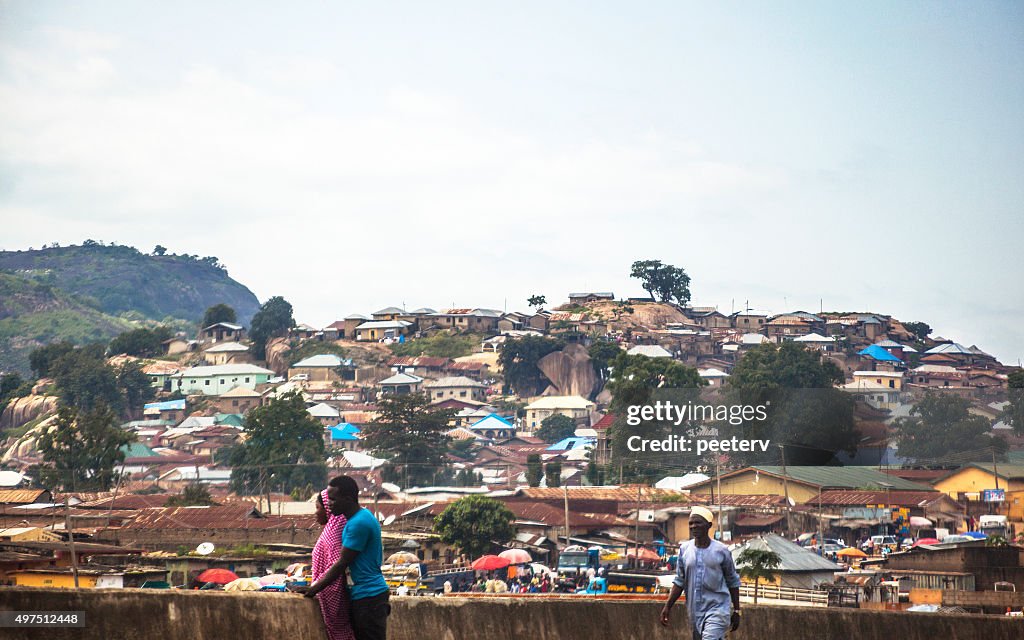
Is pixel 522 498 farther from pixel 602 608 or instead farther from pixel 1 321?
pixel 1 321

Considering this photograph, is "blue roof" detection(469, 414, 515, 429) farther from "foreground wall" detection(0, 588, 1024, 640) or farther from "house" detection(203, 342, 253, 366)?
"foreground wall" detection(0, 588, 1024, 640)

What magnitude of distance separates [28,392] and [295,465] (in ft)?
138

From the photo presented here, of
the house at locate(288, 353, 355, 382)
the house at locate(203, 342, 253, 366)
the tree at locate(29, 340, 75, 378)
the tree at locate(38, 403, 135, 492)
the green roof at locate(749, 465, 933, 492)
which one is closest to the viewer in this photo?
the green roof at locate(749, 465, 933, 492)

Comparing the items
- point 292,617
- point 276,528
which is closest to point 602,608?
point 292,617

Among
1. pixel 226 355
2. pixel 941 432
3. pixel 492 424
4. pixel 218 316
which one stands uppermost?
pixel 218 316

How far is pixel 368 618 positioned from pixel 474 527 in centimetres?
2686

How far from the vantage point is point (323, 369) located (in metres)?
87.0

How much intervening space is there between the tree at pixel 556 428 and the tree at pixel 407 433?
9.84m

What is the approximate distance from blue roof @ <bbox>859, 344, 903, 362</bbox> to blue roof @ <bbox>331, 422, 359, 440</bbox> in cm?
3825

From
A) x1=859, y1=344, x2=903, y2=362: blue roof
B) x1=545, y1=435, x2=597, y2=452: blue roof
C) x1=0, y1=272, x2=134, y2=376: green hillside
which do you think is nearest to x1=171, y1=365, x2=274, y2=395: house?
x1=545, y1=435, x2=597, y2=452: blue roof

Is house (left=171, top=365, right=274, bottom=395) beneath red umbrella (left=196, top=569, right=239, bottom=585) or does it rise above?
above

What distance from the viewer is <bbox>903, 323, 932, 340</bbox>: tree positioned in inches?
4222

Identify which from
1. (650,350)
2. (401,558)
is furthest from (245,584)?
(650,350)

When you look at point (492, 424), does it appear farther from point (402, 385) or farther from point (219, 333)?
point (219, 333)
